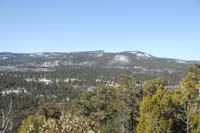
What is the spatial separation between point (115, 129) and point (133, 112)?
602 centimetres

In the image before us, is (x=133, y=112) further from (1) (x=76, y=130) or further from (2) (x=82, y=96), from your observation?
(1) (x=76, y=130)

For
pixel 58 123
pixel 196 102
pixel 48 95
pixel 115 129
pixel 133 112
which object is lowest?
pixel 48 95

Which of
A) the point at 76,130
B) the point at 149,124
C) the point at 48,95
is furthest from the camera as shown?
the point at 48,95

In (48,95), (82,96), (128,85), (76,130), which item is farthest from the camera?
(48,95)

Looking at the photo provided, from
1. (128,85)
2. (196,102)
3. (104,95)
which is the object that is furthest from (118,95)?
(196,102)

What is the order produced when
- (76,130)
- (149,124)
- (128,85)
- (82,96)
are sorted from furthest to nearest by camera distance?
1. (82,96)
2. (128,85)
3. (149,124)
4. (76,130)

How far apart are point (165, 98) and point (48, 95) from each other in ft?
508

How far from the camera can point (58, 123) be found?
17.2m

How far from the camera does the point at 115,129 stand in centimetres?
5394

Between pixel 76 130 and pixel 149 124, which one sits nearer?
pixel 76 130

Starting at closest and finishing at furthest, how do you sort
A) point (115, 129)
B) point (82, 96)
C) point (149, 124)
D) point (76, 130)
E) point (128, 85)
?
1. point (76, 130)
2. point (149, 124)
3. point (128, 85)
4. point (115, 129)
5. point (82, 96)

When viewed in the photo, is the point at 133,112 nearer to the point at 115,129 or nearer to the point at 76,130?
the point at 115,129

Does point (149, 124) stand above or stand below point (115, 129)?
above

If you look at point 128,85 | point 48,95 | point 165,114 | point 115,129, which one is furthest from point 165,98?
point 48,95
